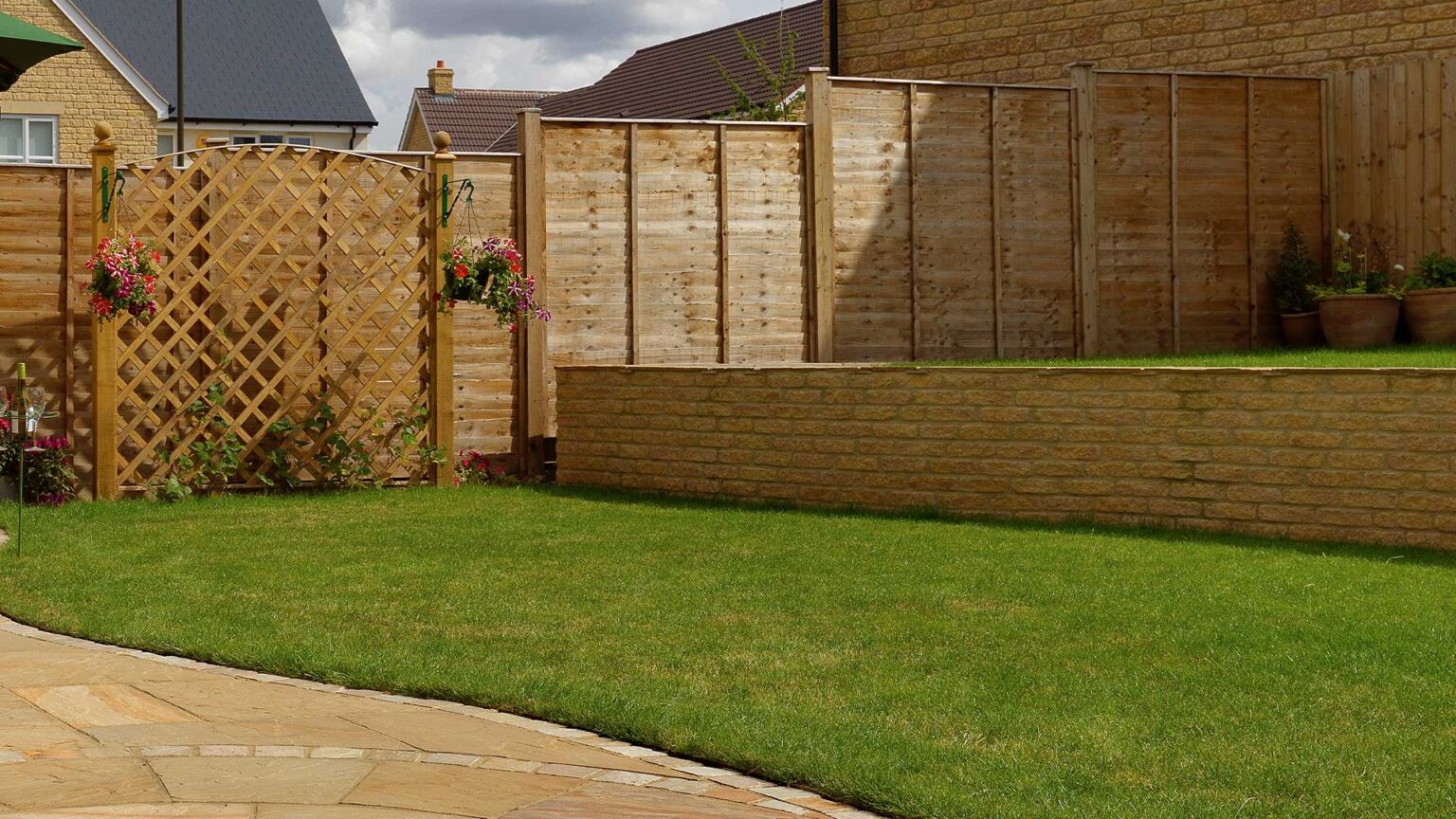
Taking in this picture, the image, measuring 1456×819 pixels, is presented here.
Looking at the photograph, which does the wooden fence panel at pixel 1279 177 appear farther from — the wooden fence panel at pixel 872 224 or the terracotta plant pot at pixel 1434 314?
the wooden fence panel at pixel 872 224

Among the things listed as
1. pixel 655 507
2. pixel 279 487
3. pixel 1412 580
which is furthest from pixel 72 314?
pixel 1412 580

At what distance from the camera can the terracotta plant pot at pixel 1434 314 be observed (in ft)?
44.0

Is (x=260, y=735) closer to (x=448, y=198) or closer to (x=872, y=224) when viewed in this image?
(x=448, y=198)

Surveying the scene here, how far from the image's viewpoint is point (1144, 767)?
432 cm

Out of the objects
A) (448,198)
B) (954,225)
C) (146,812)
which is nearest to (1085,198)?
(954,225)

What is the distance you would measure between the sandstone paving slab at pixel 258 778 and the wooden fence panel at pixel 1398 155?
12651 mm

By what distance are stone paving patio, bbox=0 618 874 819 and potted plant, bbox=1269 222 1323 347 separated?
36.6ft

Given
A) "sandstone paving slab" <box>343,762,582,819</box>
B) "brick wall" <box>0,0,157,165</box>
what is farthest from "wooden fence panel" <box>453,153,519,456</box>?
"brick wall" <box>0,0,157,165</box>

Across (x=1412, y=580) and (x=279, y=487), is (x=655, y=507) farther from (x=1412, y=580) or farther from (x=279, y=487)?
(x=1412, y=580)

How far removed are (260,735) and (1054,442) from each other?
589 centimetres

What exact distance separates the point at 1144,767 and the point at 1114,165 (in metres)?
10.6

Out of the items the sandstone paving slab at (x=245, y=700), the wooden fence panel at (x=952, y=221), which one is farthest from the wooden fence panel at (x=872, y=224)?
the sandstone paving slab at (x=245, y=700)

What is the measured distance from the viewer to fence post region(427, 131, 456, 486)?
11.9 metres

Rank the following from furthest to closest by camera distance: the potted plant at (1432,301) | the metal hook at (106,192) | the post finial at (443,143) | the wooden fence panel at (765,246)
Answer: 1. the potted plant at (1432,301)
2. the wooden fence panel at (765,246)
3. the post finial at (443,143)
4. the metal hook at (106,192)
